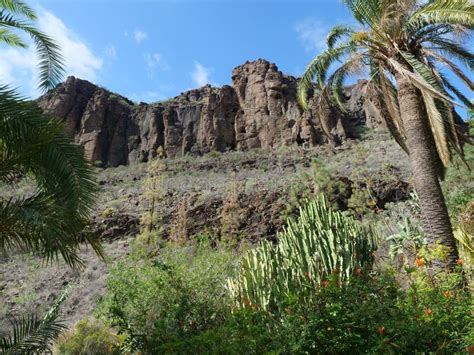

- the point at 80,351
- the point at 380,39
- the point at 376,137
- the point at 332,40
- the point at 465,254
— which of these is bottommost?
the point at 80,351

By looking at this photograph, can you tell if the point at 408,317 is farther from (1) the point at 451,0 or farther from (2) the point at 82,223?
(1) the point at 451,0

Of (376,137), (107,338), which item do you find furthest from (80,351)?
(376,137)

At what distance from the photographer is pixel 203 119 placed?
188 feet

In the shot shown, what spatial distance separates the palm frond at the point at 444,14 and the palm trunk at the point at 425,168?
3.74 feet

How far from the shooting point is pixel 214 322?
820cm

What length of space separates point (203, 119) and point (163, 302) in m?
49.8

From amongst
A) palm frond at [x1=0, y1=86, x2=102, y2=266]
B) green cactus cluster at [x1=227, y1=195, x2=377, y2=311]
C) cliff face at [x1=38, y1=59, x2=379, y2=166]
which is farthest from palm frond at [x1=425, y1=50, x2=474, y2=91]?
cliff face at [x1=38, y1=59, x2=379, y2=166]

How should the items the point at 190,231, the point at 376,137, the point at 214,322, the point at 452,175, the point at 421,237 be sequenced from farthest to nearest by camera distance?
the point at 376,137
the point at 190,231
the point at 452,175
the point at 421,237
the point at 214,322

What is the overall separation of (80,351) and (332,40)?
8599 millimetres

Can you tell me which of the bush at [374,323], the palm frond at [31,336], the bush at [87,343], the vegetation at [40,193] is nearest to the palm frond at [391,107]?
the bush at [374,323]

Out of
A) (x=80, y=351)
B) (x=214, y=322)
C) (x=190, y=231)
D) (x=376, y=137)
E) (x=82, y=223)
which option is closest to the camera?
(x=82, y=223)

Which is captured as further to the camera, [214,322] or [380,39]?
[380,39]

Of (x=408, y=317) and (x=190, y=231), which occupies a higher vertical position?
(x=190, y=231)

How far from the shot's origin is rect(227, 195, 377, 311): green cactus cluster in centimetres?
715
